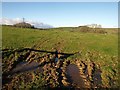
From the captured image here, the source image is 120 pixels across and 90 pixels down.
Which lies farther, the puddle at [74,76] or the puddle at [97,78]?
the puddle at [97,78]

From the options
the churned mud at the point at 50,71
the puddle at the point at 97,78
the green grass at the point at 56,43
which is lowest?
the puddle at the point at 97,78

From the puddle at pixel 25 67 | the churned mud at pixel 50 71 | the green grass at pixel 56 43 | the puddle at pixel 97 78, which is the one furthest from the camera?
the green grass at pixel 56 43

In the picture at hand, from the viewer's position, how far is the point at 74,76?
826 inches

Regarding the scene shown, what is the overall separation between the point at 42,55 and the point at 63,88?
1135 cm

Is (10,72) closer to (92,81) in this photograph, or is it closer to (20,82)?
(20,82)

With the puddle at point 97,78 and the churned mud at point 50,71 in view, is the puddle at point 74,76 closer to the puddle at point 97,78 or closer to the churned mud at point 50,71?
the churned mud at point 50,71

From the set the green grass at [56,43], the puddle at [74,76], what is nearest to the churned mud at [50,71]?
the puddle at [74,76]

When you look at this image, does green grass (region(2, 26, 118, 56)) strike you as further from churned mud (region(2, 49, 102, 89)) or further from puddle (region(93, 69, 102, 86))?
puddle (region(93, 69, 102, 86))

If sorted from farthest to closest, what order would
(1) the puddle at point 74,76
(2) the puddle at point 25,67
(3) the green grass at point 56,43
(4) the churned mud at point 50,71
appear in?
(3) the green grass at point 56,43, (2) the puddle at point 25,67, (1) the puddle at point 74,76, (4) the churned mud at point 50,71

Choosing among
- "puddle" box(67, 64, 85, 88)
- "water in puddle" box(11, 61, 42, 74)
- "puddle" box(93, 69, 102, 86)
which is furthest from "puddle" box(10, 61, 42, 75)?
"puddle" box(93, 69, 102, 86)

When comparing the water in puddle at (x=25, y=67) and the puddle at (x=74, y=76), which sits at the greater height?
the water in puddle at (x=25, y=67)

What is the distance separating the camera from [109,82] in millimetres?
19922

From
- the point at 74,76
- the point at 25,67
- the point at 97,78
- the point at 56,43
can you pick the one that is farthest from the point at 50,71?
Answer: the point at 56,43

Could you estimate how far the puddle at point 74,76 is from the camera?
→ 1882 centimetres
